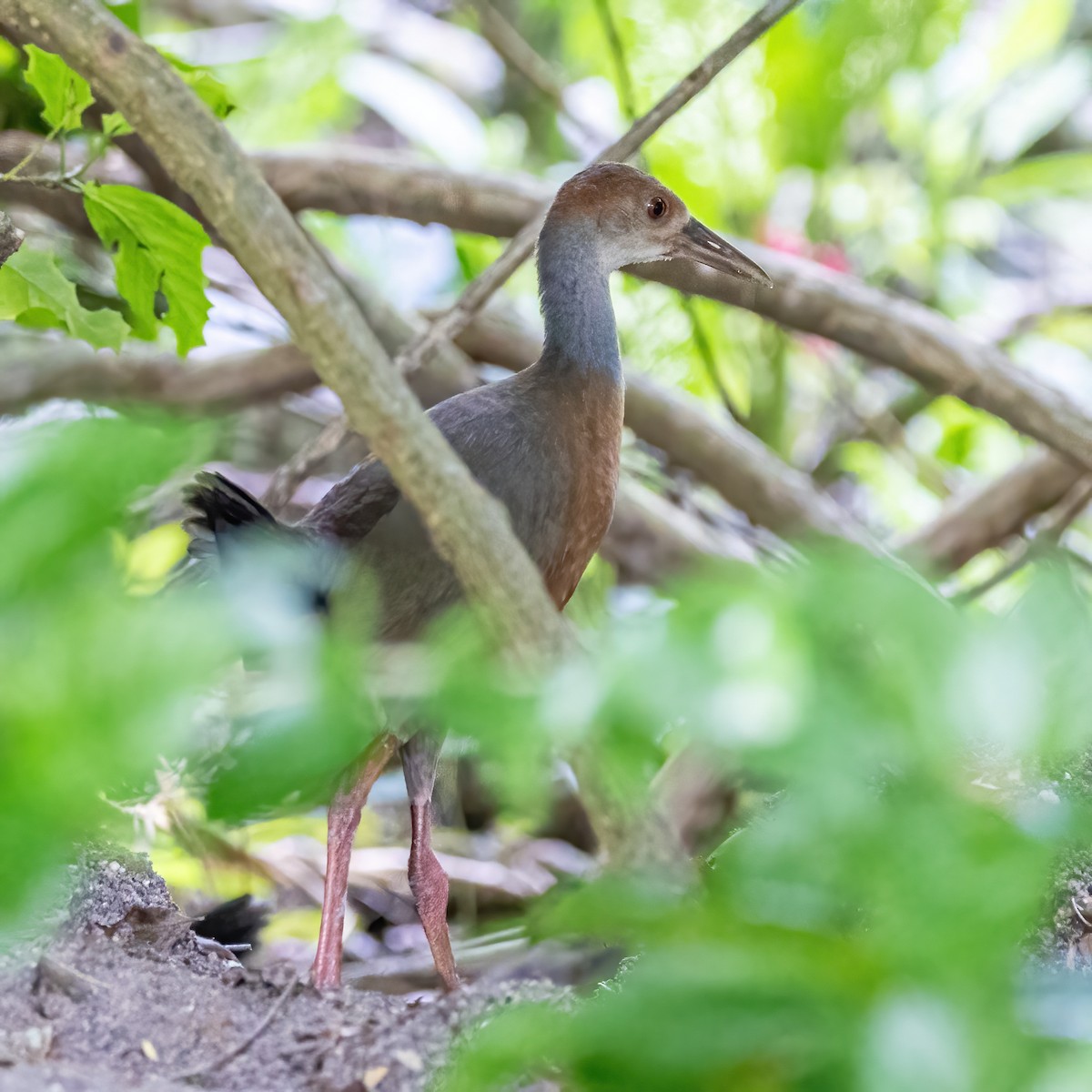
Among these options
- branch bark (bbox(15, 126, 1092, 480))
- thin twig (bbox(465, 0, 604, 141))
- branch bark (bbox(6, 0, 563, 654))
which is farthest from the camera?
thin twig (bbox(465, 0, 604, 141))

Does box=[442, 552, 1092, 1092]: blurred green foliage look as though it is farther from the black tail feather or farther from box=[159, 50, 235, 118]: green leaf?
box=[159, 50, 235, 118]: green leaf

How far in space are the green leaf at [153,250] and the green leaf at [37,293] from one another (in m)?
0.06

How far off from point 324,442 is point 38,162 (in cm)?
82

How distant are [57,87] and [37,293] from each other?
0.74ft

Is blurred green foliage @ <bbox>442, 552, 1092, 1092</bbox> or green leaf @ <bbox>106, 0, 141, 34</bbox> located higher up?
green leaf @ <bbox>106, 0, 141, 34</bbox>

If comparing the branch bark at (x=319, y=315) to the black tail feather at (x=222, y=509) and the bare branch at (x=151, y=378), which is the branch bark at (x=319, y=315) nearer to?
the black tail feather at (x=222, y=509)

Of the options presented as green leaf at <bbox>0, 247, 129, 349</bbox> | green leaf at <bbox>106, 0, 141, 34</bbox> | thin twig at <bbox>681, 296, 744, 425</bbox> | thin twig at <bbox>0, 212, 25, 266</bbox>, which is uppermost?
green leaf at <bbox>106, 0, 141, 34</bbox>

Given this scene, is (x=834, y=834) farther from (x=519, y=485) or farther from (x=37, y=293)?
(x=37, y=293)

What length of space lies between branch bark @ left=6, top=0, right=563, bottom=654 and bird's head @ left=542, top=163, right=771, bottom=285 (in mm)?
979

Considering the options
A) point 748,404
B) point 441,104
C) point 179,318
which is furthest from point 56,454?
point 441,104

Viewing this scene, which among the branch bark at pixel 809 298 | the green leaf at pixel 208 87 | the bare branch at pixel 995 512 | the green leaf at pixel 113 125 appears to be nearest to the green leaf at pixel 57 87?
the green leaf at pixel 113 125

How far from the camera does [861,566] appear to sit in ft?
1.53

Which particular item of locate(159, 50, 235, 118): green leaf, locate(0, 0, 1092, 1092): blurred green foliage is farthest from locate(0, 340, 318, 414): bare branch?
locate(0, 0, 1092, 1092): blurred green foliage

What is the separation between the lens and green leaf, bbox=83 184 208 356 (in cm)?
126
